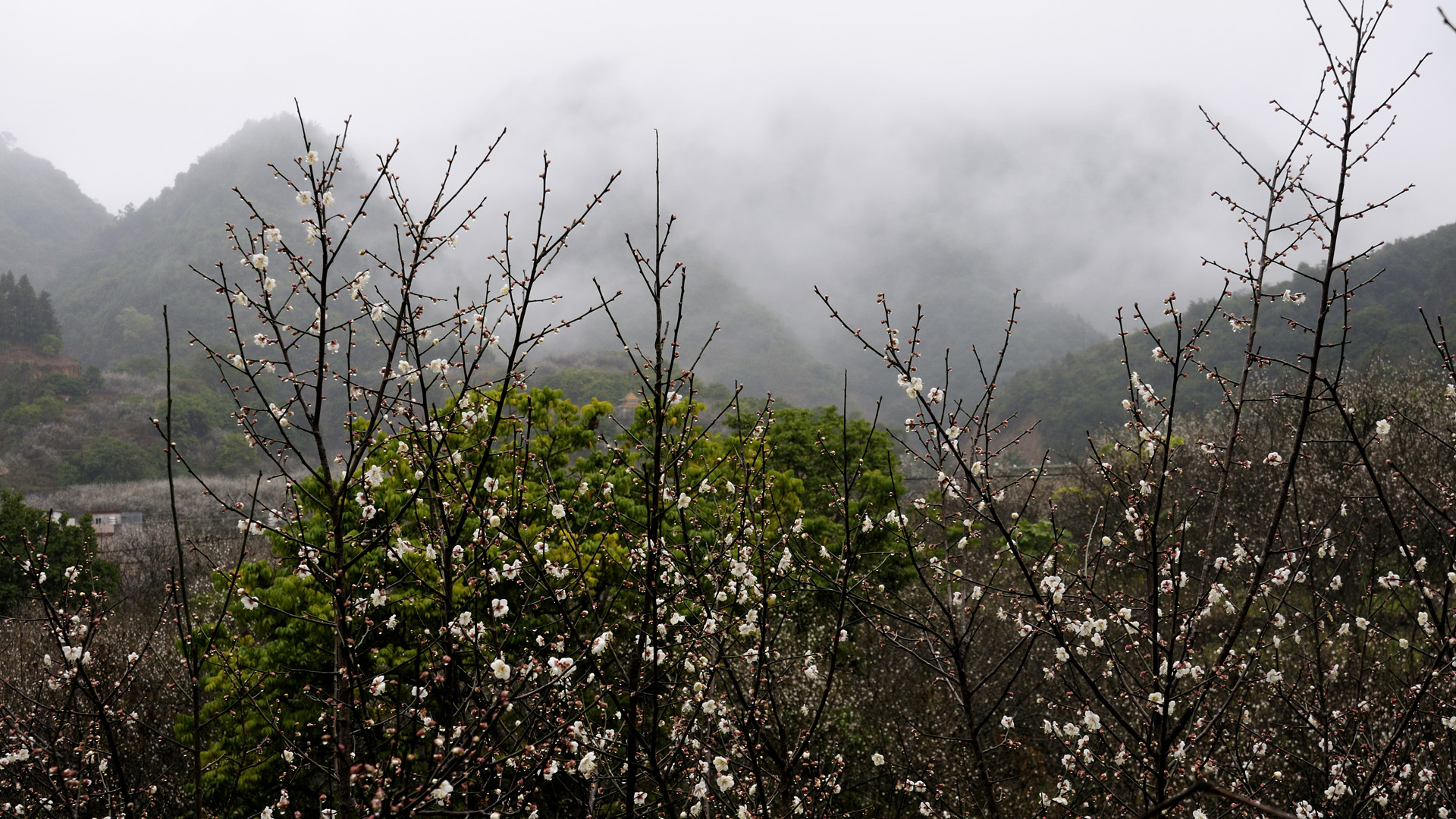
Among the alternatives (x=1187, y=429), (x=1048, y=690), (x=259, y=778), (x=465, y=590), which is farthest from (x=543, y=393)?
(x=1187, y=429)

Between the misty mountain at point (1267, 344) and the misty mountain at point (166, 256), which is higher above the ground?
the misty mountain at point (166, 256)

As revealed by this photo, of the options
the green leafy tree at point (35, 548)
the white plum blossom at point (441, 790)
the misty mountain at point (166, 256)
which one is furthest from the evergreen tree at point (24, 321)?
the white plum blossom at point (441, 790)

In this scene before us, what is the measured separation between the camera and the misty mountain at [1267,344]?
89.8 feet

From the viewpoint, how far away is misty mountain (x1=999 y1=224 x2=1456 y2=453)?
27359 millimetres

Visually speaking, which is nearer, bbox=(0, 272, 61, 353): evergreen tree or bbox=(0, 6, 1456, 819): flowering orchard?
bbox=(0, 6, 1456, 819): flowering orchard

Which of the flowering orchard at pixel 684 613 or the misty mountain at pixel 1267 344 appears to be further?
the misty mountain at pixel 1267 344

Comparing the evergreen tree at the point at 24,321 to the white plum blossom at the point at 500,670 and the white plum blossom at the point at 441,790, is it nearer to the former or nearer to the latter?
the white plum blossom at the point at 500,670

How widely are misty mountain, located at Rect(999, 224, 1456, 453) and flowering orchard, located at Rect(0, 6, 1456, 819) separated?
1687 centimetres

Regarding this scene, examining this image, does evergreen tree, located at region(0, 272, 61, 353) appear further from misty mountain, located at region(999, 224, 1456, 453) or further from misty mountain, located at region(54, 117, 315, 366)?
misty mountain, located at region(999, 224, 1456, 453)

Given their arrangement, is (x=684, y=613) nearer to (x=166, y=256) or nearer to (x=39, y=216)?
(x=166, y=256)

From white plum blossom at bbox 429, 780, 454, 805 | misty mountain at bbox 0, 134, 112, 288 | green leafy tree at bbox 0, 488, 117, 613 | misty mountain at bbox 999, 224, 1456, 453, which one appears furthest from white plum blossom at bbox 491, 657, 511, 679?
misty mountain at bbox 0, 134, 112, 288

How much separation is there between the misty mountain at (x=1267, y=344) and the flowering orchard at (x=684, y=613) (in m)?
16.9

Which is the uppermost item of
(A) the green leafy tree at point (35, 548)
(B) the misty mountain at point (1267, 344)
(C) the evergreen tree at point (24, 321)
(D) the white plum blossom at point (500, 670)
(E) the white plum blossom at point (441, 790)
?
(C) the evergreen tree at point (24, 321)

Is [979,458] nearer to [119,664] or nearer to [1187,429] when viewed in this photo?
[119,664]
